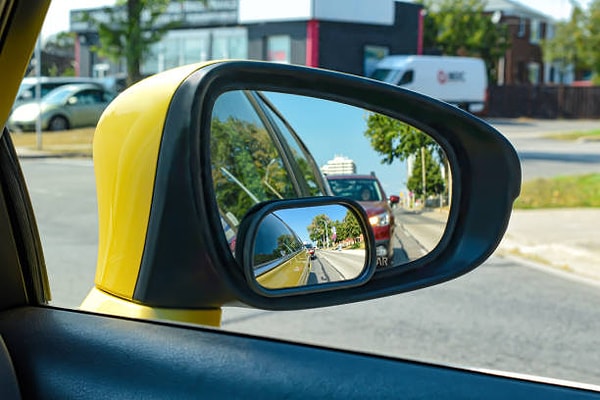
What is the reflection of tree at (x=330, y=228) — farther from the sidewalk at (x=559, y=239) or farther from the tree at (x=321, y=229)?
the sidewalk at (x=559, y=239)

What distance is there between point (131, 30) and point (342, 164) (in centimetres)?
172

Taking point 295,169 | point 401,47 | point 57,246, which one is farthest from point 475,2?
point 295,169

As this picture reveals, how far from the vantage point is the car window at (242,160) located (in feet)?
4.81

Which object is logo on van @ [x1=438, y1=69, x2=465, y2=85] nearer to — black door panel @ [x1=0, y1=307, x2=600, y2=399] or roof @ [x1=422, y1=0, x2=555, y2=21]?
roof @ [x1=422, y1=0, x2=555, y2=21]

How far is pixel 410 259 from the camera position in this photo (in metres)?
1.51

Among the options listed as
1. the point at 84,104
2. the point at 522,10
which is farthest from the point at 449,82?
the point at 84,104

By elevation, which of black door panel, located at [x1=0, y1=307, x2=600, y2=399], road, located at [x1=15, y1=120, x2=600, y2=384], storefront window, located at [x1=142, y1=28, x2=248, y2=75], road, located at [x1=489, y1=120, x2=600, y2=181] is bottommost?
road, located at [x1=15, y1=120, x2=600, y2=384]

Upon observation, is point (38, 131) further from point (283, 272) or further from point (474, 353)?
point (474, 353)

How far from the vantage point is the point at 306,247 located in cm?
136

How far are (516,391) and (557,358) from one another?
12.2 feet

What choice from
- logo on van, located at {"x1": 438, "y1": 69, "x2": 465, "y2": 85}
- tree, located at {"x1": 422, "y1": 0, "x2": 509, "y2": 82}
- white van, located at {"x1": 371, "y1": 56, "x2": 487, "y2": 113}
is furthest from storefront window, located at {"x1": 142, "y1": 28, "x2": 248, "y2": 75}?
tree, located at {"x1": 422, "y1": 0, "x2": 509, "y2": 82}

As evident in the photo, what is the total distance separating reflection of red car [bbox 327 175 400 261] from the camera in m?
1.45

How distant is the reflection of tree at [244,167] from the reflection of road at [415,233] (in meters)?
0.18

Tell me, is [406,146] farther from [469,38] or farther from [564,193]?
[469,38]
